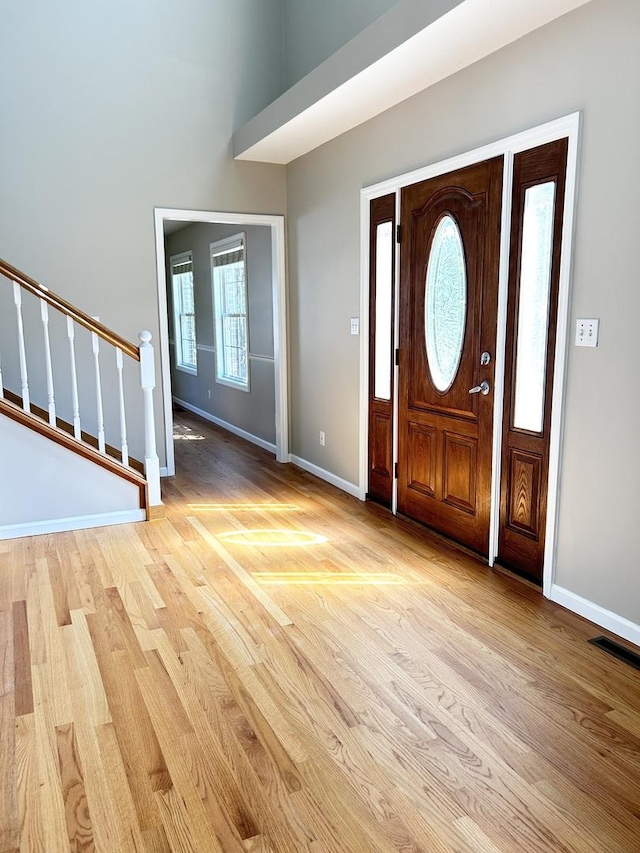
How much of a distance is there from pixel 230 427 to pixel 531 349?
4.70 meters

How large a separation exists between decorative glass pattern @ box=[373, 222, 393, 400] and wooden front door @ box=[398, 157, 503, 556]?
0.19 m

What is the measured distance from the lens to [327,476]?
500cm

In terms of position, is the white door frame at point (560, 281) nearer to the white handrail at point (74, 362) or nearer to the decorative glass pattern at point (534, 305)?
the decorative glass pattern at point (534, 305)

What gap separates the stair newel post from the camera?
402 centimetres

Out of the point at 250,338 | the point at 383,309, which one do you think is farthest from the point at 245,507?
the point at 250,338

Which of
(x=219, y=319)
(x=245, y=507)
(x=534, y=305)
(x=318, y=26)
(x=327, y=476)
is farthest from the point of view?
(x=219, y=319)

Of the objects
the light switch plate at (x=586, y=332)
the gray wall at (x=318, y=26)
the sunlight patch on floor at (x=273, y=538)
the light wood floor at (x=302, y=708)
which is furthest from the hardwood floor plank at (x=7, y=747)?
the gray wall at (x=318, y=26)

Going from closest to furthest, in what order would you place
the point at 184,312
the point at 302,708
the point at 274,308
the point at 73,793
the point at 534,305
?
1. the point at 73,793
2. the point at 302,708
3. the point at 534,305
4. the point at 274,308
5. the point at 184,312

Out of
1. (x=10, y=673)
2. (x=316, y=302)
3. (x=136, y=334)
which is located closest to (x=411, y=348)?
(x=316, y=302)

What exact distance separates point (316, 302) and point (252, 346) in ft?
5.09

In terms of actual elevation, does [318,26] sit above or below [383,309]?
above

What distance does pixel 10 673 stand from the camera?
2363mm

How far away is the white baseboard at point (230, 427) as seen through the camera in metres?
6.16

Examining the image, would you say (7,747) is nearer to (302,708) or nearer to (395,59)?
(302,708)
